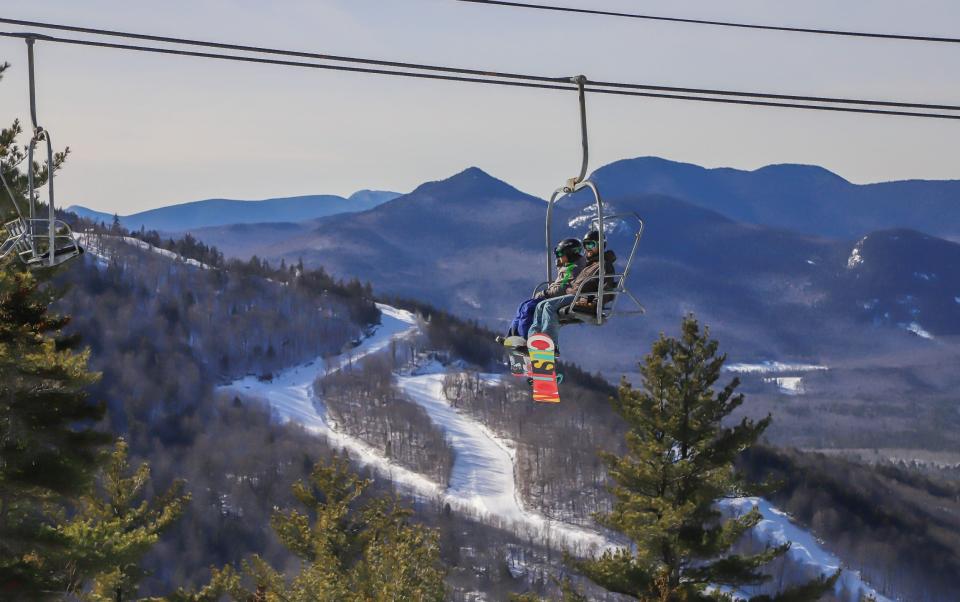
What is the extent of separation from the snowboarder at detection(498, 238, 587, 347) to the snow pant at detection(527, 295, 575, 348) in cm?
24

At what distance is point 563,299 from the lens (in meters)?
19.6

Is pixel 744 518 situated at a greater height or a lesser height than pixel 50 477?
lesser

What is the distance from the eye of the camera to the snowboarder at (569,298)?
19.1 m

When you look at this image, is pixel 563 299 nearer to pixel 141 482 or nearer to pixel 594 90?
pixel 594 90

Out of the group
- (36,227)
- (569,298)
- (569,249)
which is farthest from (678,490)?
(36,227)

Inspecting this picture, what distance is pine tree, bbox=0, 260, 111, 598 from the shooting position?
67.7 feet

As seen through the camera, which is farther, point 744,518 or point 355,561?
point 355,561

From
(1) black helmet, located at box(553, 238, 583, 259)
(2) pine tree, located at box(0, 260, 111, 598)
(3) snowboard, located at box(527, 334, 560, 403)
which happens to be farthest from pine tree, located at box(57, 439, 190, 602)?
(1) black helmet, located at box(553, 238, 583, 259)

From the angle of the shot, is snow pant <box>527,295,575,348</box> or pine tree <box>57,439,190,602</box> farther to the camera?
pine tree <box>57,439,190,602</box>

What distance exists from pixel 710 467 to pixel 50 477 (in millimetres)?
15613

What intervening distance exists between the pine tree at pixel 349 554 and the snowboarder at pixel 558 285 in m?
10.5

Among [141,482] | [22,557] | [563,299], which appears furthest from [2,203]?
[563,299]

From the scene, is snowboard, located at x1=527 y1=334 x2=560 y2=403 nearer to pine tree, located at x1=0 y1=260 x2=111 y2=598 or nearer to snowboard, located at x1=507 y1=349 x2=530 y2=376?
snowboard, located at x1=507 y1=349 x2=530 y2=376

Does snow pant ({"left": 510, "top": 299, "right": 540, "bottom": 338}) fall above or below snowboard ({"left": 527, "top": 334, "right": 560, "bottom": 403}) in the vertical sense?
above
